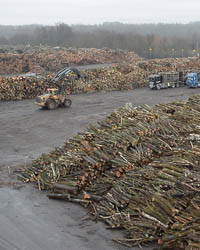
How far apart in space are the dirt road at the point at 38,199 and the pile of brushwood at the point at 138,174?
0.64 m

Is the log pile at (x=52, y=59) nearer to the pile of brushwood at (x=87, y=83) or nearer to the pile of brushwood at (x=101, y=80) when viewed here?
the pile of brushwood at (x=101, y=80)

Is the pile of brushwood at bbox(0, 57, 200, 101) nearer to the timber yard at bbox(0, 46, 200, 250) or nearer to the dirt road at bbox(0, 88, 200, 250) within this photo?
the dirt road at bbox(0, 88, 200, 250)

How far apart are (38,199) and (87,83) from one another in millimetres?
34050

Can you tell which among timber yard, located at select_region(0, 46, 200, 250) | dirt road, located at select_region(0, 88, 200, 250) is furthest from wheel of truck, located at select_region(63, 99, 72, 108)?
timber yard, located at select_region(0, 46, 200, 250)

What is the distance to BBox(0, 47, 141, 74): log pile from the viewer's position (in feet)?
200

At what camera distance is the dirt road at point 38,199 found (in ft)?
38.0

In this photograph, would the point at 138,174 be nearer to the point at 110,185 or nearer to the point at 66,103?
the point at 110,185

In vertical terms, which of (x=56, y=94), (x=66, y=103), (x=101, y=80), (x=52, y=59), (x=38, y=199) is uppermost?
(x=52, y=59)

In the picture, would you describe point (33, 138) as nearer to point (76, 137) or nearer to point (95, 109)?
point (76, 137)

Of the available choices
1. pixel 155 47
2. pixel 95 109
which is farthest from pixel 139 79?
pixel 155 47

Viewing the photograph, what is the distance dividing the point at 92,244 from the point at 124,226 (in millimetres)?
1274

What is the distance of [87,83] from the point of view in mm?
47750

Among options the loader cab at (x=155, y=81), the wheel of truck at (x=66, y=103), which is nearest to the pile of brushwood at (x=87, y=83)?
the loader cab at (x=155, y=81)

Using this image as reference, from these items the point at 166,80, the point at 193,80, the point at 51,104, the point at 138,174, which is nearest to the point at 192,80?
the point at 193,80
